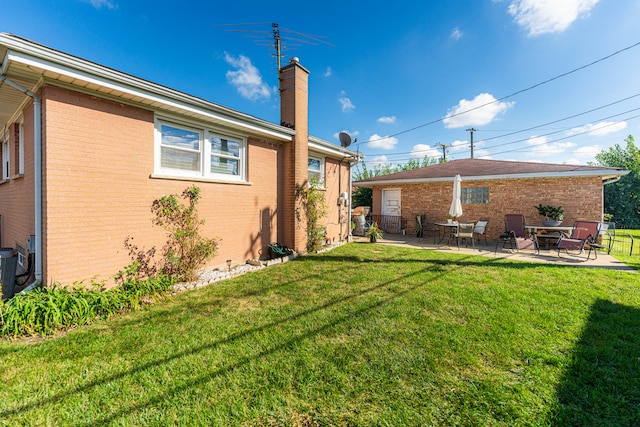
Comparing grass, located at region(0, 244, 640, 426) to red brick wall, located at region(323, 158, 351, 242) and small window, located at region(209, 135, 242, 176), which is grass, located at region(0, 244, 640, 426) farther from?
red brick wall, located at region(323, 158, 351, 242)

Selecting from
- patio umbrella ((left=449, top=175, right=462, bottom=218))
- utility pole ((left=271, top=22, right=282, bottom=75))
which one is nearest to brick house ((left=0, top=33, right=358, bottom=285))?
utility pole ((left=271, top=22, right=282, bottom=75))

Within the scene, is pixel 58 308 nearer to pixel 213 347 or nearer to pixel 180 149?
pixel 213 347

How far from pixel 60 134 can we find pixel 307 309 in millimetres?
4990

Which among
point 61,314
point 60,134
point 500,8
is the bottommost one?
point 61,314

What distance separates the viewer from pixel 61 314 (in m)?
3.59

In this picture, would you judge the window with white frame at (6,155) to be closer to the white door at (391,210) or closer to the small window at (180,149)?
the small window at (180,149)

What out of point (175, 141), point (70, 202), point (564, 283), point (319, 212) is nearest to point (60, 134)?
point (70, 202)

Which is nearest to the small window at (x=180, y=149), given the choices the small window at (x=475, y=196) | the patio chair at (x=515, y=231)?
the patio chair at (x=515, y=231)

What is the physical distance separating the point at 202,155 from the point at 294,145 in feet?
9.90

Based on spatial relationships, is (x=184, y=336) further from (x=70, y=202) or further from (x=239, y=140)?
(x=239, y=140)

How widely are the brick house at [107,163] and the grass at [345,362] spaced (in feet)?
5.37

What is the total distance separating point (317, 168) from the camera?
1036 centimetres

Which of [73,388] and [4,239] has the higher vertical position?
[4,239]

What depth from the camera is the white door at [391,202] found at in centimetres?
1523
